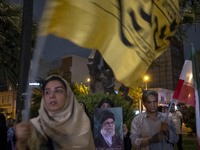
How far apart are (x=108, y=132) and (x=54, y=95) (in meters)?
2.23

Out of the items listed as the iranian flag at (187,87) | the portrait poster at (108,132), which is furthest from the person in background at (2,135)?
the iranian flag at (187,87)

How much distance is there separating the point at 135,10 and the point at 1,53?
21.9ft

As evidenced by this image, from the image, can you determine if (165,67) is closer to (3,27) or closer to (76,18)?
(3,27)

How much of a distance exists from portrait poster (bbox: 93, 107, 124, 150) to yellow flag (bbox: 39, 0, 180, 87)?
6.29 ft

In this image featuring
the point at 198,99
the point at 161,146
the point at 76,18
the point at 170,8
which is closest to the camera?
the point at 76,18

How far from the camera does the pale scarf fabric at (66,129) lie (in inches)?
90.6

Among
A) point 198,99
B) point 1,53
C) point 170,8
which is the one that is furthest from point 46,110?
point 1,53

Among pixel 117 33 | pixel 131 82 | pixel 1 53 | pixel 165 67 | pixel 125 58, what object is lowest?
pixel 131 82

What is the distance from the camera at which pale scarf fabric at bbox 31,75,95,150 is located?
7.55 ft

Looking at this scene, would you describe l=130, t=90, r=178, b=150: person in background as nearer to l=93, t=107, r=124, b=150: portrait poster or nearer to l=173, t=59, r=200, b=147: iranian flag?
l=173, t=59, r=200, b=147: iranian flag

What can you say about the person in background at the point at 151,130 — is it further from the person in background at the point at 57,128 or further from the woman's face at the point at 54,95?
the woman's face at the point at 54,95

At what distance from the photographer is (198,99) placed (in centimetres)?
407

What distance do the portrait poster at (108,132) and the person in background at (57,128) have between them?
2.13m

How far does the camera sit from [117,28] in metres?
2.53
